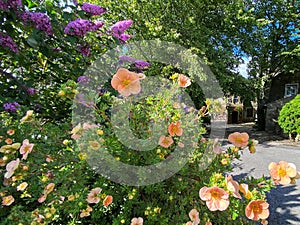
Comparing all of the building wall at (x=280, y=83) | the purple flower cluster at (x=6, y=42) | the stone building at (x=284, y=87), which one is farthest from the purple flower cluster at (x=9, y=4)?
the building wall at (x=280, y=83)

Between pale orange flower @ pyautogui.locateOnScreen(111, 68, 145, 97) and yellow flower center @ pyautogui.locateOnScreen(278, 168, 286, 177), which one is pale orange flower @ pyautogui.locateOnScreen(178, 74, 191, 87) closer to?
pale orange flower @ pyautogui.locateOnScreen(111, 68, 145, 97)

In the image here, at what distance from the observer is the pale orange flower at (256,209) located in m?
0.73

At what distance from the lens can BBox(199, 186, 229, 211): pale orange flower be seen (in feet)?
2.26

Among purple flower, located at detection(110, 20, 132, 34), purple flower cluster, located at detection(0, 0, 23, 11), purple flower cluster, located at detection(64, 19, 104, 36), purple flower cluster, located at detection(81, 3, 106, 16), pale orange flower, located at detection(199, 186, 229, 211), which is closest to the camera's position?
pale orange flower, located at detection(199, 186, 229, 211)

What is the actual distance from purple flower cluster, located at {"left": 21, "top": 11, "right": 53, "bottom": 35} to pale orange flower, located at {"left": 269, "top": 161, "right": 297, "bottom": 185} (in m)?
1.35

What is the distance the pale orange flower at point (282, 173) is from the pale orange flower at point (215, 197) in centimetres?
22

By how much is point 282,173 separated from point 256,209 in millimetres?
160

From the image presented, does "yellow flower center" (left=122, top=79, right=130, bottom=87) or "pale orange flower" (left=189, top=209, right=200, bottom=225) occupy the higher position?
"yellow flower center" (left=122, top=79, right=130, bottom=87)

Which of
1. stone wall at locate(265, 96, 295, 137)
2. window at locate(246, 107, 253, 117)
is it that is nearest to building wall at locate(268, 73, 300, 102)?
stone wall at locate(265, 96, 295, 137)

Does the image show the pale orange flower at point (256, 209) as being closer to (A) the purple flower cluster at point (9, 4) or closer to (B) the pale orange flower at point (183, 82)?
(B) the pale orange flower at point (183, 82)

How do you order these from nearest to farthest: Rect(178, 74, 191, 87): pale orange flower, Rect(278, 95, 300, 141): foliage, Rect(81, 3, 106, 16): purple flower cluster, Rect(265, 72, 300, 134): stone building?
Rect(178, 74, 191, 87): pale orange flower, Rect(81, 3, 106, 16): purple flower cluster, Rect(278, 95, 300, 141): foliage, Rect(265, 72, 300, 134): stone building

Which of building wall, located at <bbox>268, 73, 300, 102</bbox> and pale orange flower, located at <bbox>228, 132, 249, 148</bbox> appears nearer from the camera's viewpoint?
pale orange flower, located at <bbox>228, 132, 249, 148</bbox>

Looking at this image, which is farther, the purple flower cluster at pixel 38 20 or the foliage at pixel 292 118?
the foliage at pixel 292 118

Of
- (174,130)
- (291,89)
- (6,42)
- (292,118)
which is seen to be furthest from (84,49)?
(291,89)
